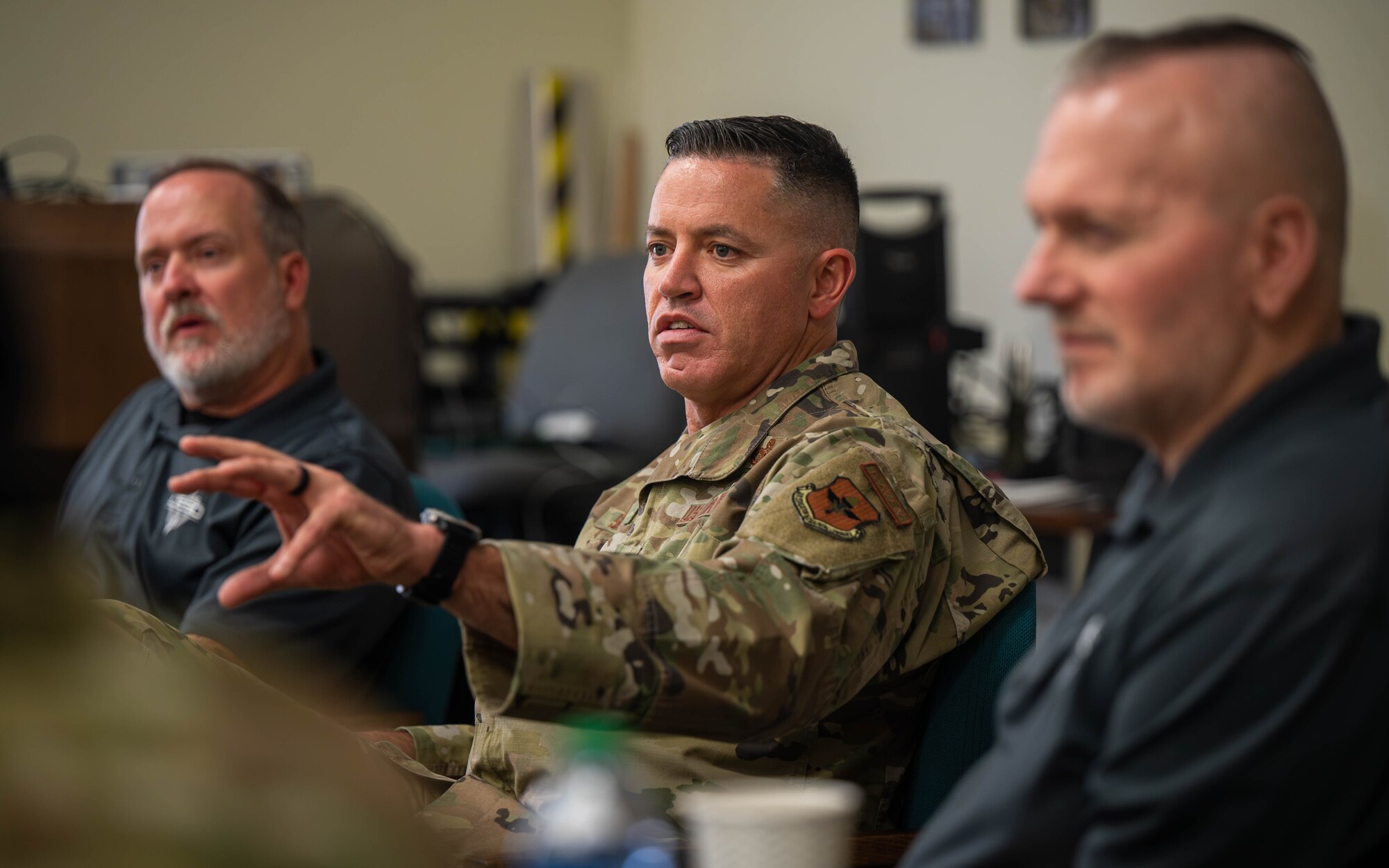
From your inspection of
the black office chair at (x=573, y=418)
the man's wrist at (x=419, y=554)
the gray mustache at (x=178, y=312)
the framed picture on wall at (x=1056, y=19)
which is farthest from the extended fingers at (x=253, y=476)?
the framed picture on wall at (x=1056, y=19)

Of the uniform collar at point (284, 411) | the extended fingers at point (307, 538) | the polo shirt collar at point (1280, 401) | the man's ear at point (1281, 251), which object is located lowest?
the uniform collar at point (284, 411)

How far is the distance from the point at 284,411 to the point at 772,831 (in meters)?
1.64

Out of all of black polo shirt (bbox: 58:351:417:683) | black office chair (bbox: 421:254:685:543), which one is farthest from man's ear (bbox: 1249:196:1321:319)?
black office chair (bbox: 421:254:685:543)

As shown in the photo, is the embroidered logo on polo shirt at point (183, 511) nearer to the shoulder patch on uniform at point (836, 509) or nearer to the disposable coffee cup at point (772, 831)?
the shoulder patch on uniform at point (836, 509)

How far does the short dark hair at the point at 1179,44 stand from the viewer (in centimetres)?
88

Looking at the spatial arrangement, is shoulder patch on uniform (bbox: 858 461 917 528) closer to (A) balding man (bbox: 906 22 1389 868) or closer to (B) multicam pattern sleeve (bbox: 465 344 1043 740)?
(B) multicam pattern sleeve (bbox: 465 344 1043 740)

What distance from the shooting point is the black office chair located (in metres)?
4.41

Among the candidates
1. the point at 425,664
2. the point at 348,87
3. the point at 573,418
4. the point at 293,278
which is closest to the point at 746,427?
the point at 425,664

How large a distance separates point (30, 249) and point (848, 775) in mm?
2494

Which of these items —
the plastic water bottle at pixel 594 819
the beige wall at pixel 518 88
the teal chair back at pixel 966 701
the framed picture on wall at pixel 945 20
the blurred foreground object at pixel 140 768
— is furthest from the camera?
the framed picture on wall at pixel 945 20

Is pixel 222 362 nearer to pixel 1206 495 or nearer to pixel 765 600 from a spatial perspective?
pixel 765 600

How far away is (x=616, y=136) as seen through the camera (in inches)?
287

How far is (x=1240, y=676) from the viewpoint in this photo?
0.80 metres

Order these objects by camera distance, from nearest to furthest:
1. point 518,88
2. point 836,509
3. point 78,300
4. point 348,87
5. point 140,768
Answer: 1. point 140,768
2. point 836,509
3. point 78,300
4. point 348,87
5. point 518,88
